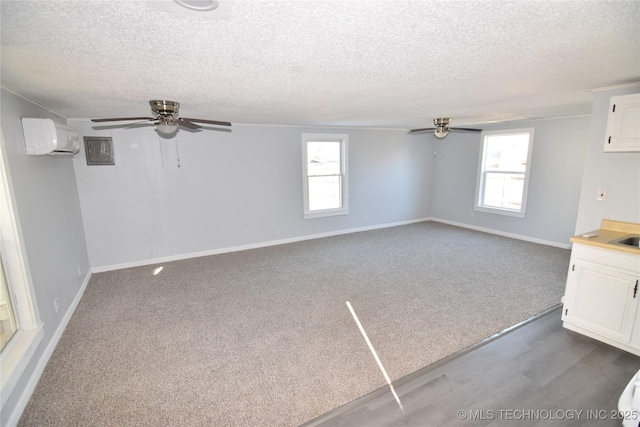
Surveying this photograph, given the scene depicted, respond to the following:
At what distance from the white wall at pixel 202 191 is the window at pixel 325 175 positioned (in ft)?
0.48

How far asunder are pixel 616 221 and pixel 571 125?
2877mm

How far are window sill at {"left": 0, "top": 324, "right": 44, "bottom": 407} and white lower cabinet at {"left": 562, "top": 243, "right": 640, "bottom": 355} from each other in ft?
14.0

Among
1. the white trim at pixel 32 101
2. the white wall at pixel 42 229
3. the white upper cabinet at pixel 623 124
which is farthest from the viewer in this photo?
the white upper cabinet at pixel 623 124

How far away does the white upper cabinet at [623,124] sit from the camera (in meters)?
2.45

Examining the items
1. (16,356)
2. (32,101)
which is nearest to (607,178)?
(16,356)

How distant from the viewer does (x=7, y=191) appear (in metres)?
2.12

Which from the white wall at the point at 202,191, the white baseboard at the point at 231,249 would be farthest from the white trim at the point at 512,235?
the white wall at the point at 202,191

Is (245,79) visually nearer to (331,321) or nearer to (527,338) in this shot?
(331,321)

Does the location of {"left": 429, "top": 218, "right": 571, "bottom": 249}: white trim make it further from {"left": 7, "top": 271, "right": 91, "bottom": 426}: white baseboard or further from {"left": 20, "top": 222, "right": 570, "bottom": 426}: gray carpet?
{"left": 7, "top": 271, "right": 91, "bottom": 426}: white baseboard

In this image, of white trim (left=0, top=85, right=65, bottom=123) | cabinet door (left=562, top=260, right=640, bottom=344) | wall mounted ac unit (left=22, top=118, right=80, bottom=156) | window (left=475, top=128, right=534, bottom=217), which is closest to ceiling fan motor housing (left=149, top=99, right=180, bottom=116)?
wall mounted ac unit (left=22, top=118, right=80, bottom=156)

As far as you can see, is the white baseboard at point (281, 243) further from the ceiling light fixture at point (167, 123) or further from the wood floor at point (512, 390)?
the wood floor at point (512, 390)

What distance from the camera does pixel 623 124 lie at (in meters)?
2.54

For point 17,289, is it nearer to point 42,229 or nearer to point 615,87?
point 42,229

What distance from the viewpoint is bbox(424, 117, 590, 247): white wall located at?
490 centimetres
